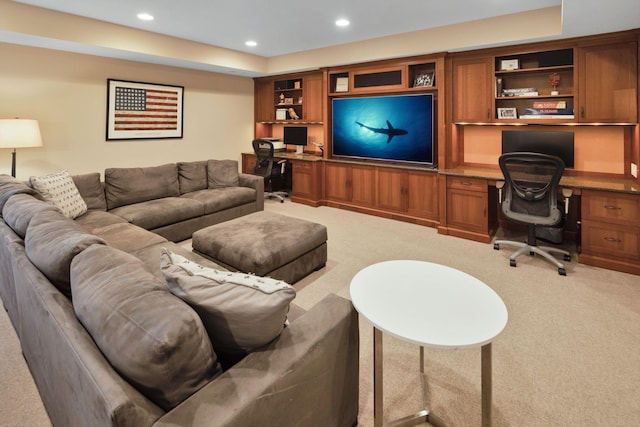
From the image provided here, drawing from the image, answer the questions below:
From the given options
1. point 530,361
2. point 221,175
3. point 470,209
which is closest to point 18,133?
point 221,175

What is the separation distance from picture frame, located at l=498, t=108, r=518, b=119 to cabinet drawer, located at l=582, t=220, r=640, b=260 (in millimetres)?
1470

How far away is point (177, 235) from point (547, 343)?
3.61 meters

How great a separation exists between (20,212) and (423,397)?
2535mm

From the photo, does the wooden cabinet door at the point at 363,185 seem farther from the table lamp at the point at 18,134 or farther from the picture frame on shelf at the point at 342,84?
the table lamp at the point at 18,134

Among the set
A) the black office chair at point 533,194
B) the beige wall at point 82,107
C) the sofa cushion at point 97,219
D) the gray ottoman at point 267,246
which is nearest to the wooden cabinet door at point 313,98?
the beige wall at point 82,107

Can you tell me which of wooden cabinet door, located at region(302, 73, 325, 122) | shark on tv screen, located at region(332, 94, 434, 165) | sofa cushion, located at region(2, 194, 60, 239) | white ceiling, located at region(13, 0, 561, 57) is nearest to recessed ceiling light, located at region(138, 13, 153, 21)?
white ceiling, located at region(13, 0, 561, 57)

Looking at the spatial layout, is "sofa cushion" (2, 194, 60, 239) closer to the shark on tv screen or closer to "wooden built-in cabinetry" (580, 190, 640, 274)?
the shark on tv screen

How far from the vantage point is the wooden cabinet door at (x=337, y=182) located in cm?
564

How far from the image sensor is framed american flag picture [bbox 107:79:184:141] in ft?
16.1

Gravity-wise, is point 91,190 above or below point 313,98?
below

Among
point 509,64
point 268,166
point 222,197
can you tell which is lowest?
point 222,197

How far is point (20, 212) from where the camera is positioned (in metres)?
2.13

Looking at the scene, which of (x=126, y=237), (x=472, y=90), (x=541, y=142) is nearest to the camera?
(x=126, y=237)

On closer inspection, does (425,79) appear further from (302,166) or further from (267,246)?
(267,246)
